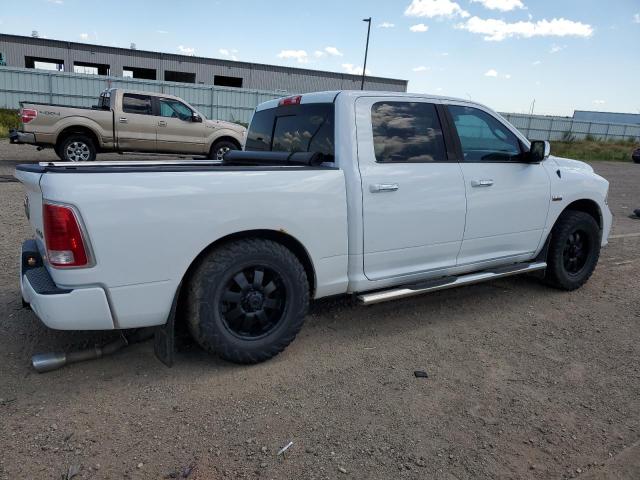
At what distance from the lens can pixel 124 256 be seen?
2881 millimetres

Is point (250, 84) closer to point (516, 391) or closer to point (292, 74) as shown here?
point (292, 74)

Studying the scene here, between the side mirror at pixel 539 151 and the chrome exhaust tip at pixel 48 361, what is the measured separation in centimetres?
397

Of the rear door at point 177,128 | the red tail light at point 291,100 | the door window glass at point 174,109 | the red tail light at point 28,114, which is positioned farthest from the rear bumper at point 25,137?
the red tail light at point 291,100

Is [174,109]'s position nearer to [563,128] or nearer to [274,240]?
[274,240]

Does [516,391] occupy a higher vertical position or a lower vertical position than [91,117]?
lower

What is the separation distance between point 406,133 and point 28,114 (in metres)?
10.6

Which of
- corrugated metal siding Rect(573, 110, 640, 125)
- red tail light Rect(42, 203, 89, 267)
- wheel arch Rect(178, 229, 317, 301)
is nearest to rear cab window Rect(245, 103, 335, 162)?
wheel arch Rect(178, 229, 317, 301)

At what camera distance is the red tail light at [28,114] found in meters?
11.6

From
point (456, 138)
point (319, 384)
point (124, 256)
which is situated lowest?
point (319, 384)

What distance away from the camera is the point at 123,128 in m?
12.6

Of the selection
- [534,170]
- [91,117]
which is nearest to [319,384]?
[534,170]

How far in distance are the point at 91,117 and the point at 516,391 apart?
1162cm

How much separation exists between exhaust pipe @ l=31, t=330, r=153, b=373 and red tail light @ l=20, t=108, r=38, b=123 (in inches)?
397

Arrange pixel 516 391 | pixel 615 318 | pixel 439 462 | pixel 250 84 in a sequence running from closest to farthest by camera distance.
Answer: pixel 439 462 < pixel 516 391 < pixel 615 318 < pixel 250 84
